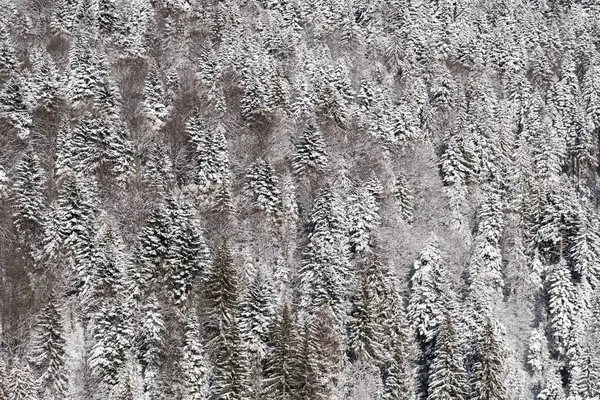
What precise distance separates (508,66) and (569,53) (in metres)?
15.0

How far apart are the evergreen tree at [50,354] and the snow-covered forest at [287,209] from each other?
0.18m

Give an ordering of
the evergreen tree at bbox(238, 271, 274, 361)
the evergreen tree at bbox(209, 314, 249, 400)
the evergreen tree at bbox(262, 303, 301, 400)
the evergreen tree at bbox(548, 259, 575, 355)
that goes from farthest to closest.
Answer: the evergreen tree at bbox(548, 259, 575, 355)
the evergreen tree at bbox(238, 271, 274, 361)
the evergreen tree at bbox(262, 303, 301, 400)
the evergreen tree at bbox(209, 314, 249, 400)

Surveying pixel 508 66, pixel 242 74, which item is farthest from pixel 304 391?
pixel 508 66

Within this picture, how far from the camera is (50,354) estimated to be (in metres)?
49.8

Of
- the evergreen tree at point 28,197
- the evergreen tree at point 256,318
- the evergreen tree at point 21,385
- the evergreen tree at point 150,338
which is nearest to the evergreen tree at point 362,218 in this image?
the evergreen tree at point 256,318

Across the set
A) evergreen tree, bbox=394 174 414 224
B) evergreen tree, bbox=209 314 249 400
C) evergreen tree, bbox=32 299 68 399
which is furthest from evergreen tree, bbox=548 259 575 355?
evergreen tree, bbox=32 299 68 399

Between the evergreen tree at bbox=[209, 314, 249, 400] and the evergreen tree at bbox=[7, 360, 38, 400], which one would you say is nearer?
the evergreen tree at bbox=[7, 360, 38, 400]

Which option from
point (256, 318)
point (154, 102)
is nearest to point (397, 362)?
point (256, 318)

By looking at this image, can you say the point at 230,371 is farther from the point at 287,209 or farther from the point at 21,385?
the point at 287,209

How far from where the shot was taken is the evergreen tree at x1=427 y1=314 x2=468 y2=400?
49.3 m

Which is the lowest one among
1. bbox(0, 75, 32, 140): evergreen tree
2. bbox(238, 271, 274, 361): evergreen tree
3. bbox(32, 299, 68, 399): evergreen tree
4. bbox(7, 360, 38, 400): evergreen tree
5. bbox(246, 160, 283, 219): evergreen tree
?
bbox(7, 360, 38, 400): evergreen tree

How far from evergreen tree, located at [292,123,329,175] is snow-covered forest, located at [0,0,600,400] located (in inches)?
10.0

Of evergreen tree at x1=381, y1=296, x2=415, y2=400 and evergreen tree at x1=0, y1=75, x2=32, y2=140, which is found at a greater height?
evergreen tree at x1=0, y1=75, x2=32, y2=140

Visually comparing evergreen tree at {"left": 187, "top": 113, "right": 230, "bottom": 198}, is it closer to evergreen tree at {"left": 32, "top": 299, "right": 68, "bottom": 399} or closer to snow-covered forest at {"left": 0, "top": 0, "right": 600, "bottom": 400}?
snow-covered forest at {"left": 0, "top": 0, "right": 600, "bottom": 400}
